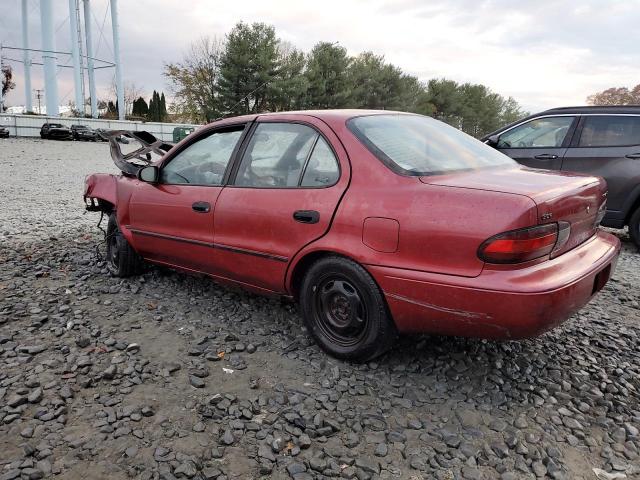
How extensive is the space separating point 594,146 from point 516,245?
4879mm

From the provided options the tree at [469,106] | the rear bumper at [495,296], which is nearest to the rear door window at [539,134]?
the rear bumper at [495,296]

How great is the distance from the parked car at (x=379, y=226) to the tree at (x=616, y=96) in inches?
2374

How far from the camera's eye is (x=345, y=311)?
294 cm

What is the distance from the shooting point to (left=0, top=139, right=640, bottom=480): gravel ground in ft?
7.19

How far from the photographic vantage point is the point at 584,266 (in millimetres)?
2635

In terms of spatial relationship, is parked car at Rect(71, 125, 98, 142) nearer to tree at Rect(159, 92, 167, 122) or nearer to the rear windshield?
Answer: tree at Rect(159, 92, 167, 122)

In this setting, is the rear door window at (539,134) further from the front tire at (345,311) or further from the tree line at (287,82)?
the tree line at (287,82)

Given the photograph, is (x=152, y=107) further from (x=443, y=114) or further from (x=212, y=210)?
(x=212, y=210)

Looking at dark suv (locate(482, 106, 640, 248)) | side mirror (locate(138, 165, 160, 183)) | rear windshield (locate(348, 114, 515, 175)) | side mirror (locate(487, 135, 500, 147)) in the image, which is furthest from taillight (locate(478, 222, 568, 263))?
side mirror (locate(487, 135, 500, 147))

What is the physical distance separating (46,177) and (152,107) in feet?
134

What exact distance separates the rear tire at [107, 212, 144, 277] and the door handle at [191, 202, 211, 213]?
3.75 feet

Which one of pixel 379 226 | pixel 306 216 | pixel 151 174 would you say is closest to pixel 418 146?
pixel 379 226

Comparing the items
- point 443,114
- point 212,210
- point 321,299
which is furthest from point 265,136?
point 443,114

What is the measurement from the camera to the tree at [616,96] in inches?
2137
